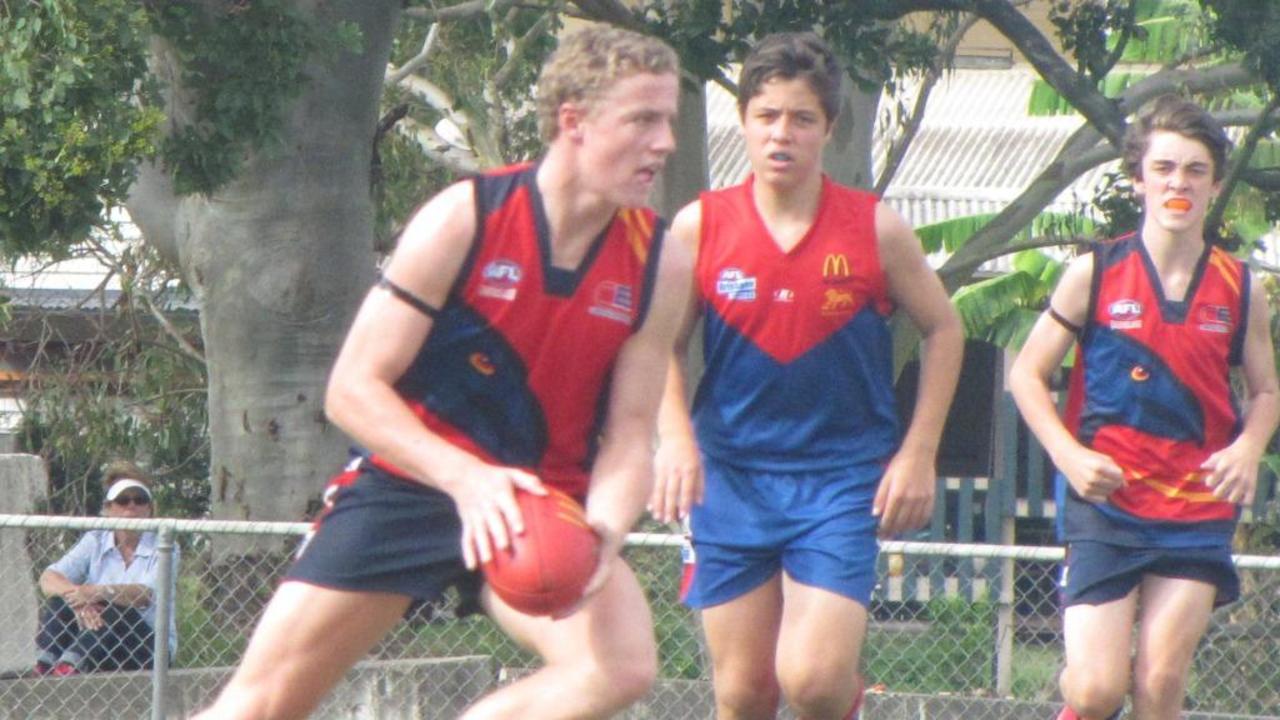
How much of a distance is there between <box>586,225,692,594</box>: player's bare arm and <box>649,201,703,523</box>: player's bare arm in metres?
0.81

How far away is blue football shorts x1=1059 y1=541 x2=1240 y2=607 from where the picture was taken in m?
5.69

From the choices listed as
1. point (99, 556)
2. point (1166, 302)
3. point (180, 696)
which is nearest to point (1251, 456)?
point (1166, 302)

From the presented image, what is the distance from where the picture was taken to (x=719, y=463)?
18.1 ft

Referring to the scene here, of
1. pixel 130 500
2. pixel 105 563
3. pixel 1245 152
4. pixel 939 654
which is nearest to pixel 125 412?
pixel 130 500

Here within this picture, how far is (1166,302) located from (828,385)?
113 centimetres

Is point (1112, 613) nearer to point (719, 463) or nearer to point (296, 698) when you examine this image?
point (719, 463)

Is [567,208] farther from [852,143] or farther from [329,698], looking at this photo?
[852,143]

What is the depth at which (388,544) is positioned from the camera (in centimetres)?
417

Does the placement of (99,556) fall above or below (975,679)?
above

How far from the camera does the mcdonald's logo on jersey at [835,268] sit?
Answer: 5344 mm

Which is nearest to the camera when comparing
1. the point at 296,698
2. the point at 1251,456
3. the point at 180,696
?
the point at 296,698

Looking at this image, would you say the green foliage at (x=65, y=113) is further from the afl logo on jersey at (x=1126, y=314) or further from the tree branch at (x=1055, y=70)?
the tree branch at (x=1055, y=70)

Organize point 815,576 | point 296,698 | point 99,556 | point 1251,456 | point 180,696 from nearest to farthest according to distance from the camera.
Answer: point 296,698, point 815,576, point 1251,456, point 180,696, point 99,556

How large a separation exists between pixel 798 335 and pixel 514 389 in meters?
1.34
